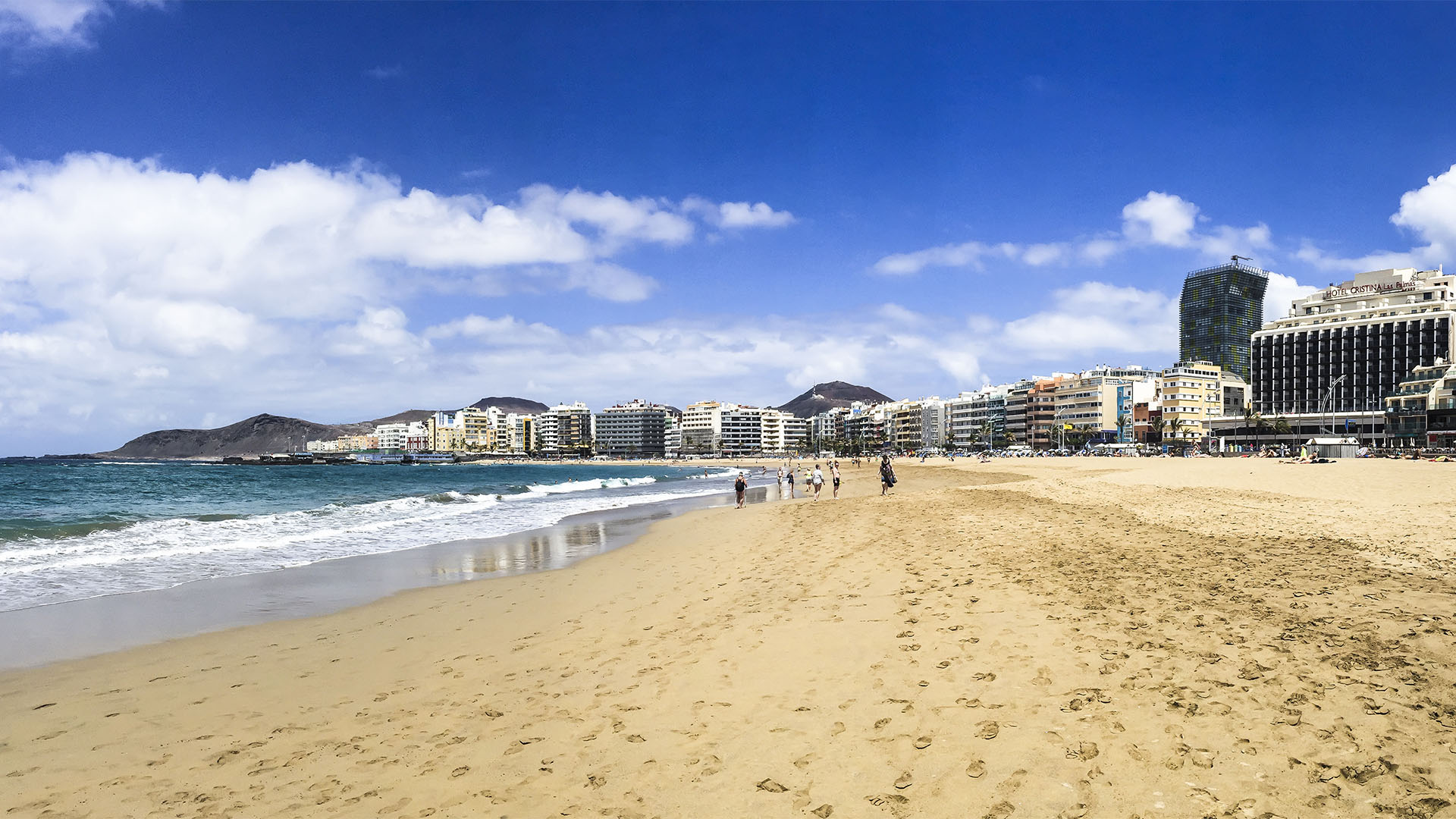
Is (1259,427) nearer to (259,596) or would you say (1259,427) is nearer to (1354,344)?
(1354,344)

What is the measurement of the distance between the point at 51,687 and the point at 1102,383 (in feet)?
461

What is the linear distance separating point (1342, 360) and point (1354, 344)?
124 inches

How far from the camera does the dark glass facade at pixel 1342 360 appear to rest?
11581 cm

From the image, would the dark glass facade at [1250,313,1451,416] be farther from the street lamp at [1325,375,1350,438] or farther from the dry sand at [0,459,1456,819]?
the dry sand at [0,459,1456,819]

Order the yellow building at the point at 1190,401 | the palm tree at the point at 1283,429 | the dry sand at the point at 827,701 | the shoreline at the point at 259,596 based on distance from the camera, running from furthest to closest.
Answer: the yellow building at the point at 1190,401
the palm tree at the point at 1283,429
the shoreline at the point at 259,596
the dry sand at the point at 827,701

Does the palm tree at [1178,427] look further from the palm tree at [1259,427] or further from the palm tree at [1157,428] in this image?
the palm tree at [1259,427]

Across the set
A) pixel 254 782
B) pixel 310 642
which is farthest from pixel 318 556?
pixel 254 782

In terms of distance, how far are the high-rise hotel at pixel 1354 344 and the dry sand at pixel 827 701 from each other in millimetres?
132456

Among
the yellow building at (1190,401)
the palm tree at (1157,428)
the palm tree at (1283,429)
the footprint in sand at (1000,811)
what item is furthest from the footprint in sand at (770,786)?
the palm tree at (1283,429)

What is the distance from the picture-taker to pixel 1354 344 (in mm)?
123500

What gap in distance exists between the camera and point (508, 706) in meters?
6.24

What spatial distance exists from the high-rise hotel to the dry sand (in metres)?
132

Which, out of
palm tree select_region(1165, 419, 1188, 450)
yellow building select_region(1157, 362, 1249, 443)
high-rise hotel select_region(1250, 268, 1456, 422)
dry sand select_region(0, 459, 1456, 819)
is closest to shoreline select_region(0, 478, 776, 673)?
dry sand select_region(0, 459, 1456, 819)

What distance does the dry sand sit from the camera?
4184 millimetres
